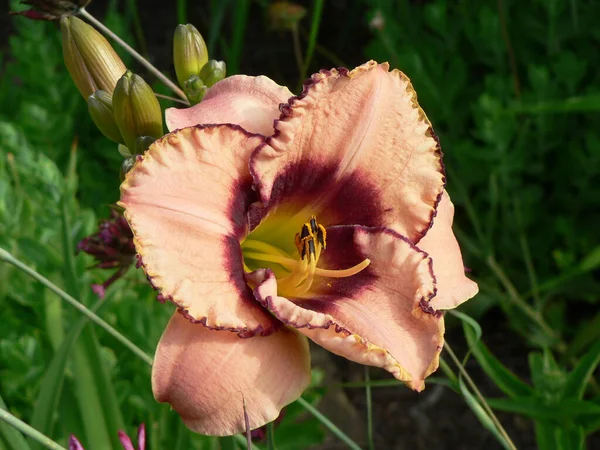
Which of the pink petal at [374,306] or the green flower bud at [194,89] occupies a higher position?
the green flower bud at [194,89]

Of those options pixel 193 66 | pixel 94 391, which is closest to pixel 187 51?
pixel 193 66

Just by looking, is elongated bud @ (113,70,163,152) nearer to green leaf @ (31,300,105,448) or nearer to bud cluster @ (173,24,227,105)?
bud cluster @ (173,24,227,105)

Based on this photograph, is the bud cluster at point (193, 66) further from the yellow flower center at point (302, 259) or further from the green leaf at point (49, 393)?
the green leaf at point (49, 393)

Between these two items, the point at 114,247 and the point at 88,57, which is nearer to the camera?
the point at 88,57

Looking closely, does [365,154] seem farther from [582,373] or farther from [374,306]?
[582,373]

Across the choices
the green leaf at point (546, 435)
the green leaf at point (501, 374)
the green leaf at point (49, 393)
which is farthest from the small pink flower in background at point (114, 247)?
the green leaf at point (546, 435)

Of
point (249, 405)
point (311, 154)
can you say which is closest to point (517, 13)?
point (311, 154)
